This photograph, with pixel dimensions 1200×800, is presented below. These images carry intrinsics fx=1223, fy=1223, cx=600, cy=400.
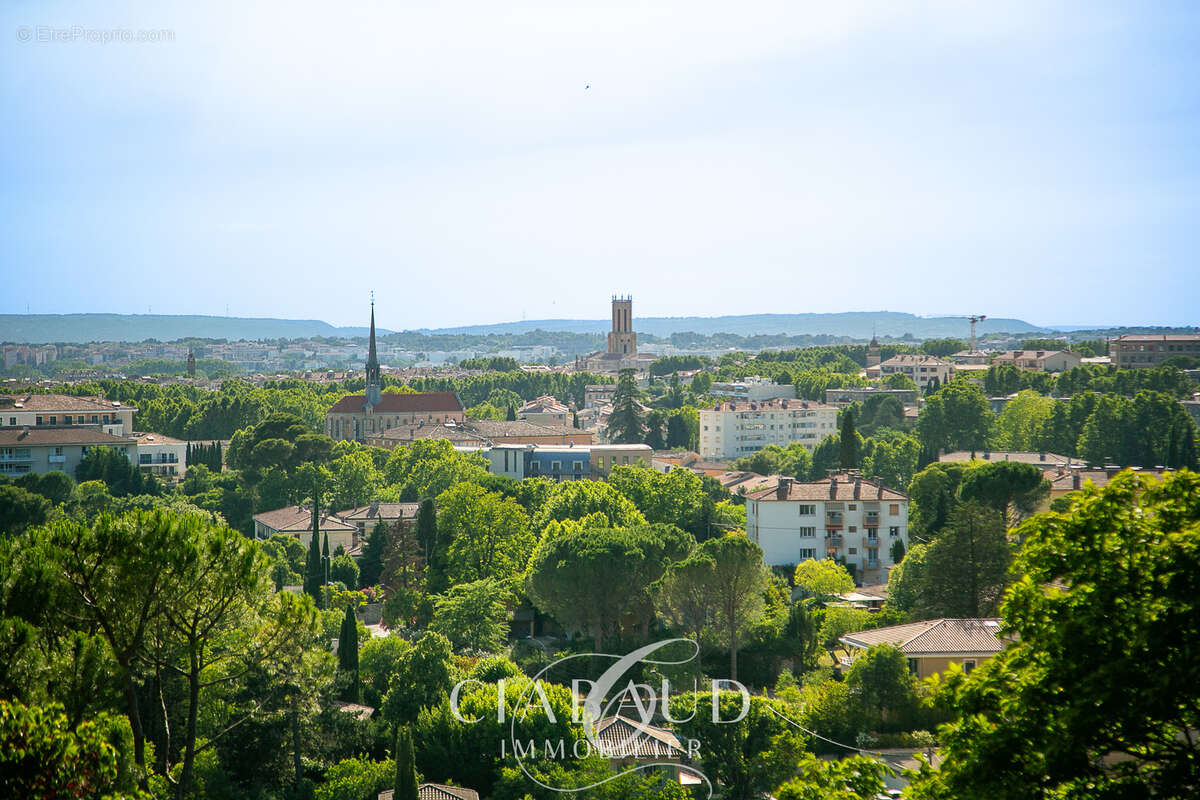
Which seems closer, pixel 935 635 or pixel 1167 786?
pixel 1167 786

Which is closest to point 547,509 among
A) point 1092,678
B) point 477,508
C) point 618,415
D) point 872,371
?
point 477,508

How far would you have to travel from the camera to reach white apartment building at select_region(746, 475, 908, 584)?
144 ft

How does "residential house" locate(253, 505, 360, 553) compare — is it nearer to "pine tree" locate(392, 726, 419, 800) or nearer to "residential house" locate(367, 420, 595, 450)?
"residential house" locate(367, 420, 595, 450)

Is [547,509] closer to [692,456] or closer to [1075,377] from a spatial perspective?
[692,456]

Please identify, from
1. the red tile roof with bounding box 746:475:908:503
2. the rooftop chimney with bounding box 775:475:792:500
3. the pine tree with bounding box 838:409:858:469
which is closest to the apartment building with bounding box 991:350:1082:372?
the pine tree with bounding box 838:409:858:469

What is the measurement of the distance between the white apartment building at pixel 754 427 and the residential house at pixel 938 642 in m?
60.2

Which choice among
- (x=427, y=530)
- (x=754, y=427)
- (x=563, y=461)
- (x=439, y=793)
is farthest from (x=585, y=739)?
(x=754, y=427)


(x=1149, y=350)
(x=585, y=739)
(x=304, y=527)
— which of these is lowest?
(x=304, y=527)

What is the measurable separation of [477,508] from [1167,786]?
111 feet

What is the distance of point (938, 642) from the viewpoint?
27375mm

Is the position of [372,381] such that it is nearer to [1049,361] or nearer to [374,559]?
[374,559]

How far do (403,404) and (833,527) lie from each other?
6233 centimetres

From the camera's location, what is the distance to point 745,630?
3133cm

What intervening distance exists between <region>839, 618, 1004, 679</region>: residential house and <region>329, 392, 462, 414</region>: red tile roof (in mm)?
74365
